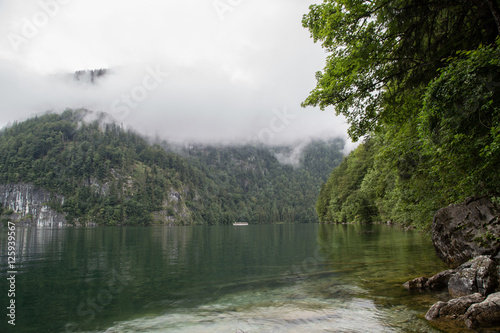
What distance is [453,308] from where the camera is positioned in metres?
8.82

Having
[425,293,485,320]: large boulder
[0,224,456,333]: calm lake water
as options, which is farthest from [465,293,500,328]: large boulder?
[0,224,456,333]: calm lake water

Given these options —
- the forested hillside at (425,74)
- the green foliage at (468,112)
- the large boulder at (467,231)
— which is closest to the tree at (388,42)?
the forested hillside at (425,74)

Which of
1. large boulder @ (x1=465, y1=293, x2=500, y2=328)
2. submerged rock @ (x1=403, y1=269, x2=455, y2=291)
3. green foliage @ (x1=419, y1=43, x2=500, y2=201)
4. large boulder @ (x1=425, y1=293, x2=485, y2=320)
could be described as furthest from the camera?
submerged rock @ (x1=403, y1=269, x2=455, y2=291)

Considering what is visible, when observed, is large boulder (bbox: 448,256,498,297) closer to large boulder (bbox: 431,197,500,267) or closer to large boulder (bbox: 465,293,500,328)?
large boulder (bbox: 465,293,500,328)

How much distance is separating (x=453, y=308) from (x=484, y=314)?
0.87 m

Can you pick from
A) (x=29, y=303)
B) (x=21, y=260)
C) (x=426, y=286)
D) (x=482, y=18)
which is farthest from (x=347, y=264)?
(x=21, y=260)

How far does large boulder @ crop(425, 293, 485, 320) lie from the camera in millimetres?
8711

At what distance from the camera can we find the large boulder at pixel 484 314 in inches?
310

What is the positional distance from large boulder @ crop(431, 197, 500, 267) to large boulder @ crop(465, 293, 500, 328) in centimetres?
471

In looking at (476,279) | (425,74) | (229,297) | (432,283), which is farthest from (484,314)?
(229,297)

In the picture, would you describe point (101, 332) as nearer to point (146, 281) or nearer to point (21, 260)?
point (146, 281)

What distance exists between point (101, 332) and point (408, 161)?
22.3m

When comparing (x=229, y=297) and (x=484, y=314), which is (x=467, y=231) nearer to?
(x=484, y=314)

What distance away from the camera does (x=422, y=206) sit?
18016 millimetres
